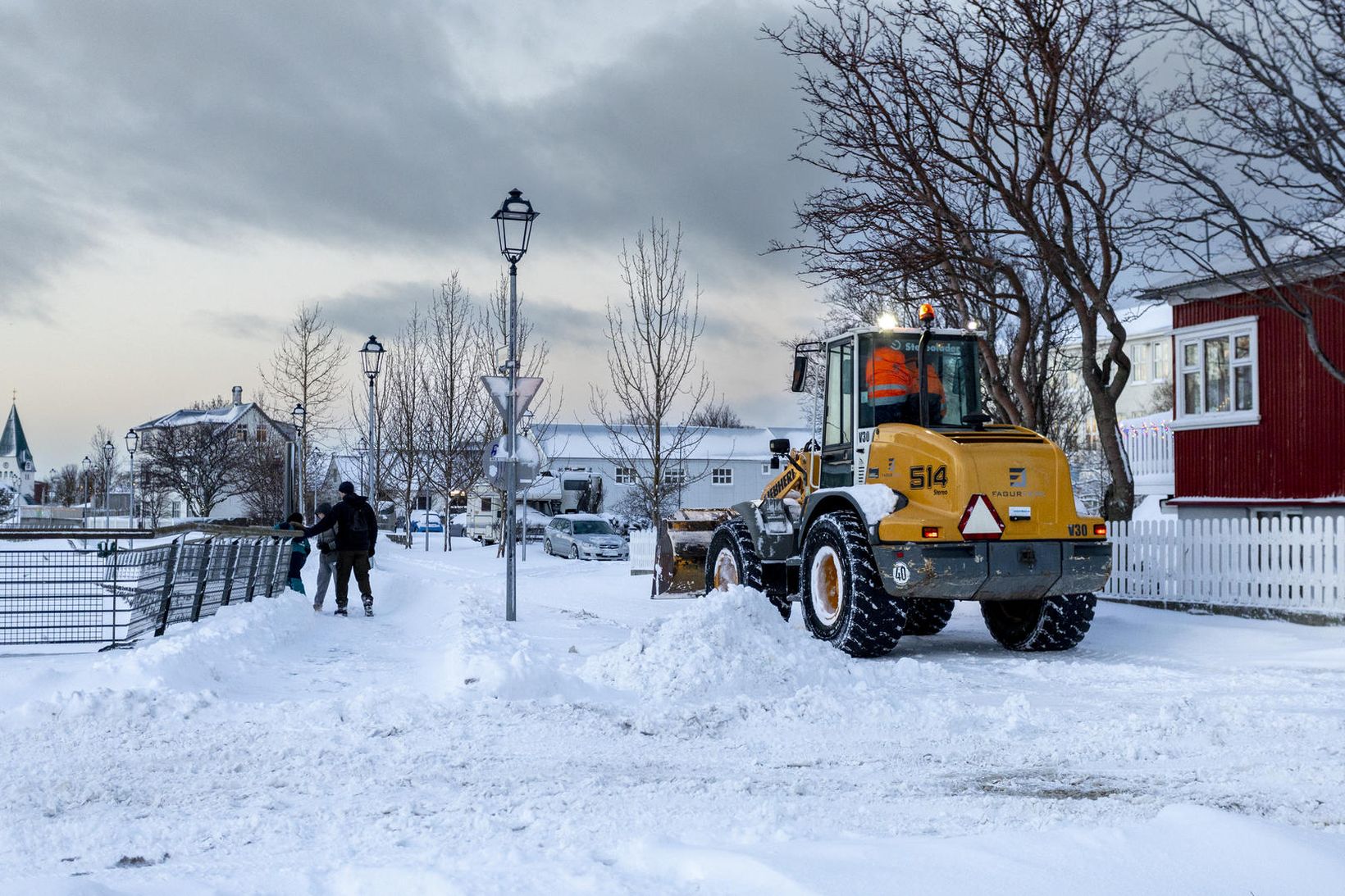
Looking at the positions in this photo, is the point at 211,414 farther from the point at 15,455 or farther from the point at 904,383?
the point at 904,383

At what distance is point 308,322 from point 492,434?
716cm

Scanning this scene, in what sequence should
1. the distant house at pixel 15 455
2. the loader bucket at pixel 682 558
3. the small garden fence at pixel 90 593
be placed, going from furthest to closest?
the distant house at pixel 15 455 < the loader bucket at pixel 682 558 < the small garden fence at pixel 90 593

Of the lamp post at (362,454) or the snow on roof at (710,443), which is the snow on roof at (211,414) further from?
the lamp post at (362,454)

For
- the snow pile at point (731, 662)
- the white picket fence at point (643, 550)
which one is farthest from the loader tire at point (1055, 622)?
the white picket fence at point (643, 550)

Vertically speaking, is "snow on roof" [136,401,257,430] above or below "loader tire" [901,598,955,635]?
above

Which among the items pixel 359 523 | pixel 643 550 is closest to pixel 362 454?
pixel 643 550

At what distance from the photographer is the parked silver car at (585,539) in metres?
38.6

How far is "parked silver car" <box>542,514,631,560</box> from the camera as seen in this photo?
38.6 metres

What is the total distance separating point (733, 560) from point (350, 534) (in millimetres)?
5270

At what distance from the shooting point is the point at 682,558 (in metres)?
17.8

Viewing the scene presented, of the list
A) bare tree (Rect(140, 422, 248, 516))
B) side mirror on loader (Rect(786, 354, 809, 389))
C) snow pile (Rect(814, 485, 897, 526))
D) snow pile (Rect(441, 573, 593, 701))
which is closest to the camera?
snow pile (Rect(441, 573, 593, 701))

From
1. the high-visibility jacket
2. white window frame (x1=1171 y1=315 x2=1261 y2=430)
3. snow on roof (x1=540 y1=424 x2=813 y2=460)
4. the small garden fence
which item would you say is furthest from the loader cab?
snow on roof (x1=540 y1=424 x2=813 y2=460)

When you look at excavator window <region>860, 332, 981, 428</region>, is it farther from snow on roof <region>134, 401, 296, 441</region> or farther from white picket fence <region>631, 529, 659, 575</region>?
snow on roof <region>134, 401, 296, 441</region>

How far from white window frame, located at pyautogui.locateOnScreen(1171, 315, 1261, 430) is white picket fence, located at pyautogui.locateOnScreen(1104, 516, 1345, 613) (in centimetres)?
404
